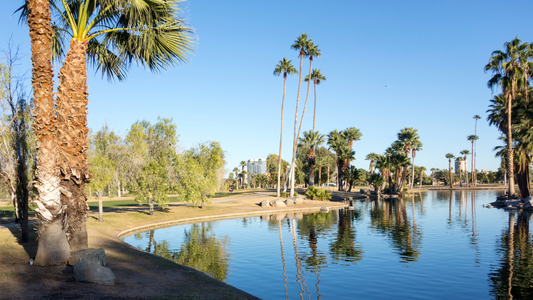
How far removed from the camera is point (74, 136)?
1139 centimetres

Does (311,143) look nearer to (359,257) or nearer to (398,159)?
(398,159)

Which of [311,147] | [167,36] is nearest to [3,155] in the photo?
[167,36]

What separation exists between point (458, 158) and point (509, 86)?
346 ft

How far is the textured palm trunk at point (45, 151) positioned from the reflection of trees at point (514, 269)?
14252 millimetres

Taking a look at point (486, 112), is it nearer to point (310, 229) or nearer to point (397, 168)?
point (397, 168)

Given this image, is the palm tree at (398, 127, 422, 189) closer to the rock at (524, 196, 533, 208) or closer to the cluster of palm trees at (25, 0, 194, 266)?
the rock at (524, 196, 533, 208)

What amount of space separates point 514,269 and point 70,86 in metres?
18.9

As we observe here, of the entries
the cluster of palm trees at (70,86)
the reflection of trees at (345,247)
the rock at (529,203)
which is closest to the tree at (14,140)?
the cluster of palm trees at (70,86)

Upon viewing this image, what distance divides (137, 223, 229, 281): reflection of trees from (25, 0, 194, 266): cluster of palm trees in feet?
17.5

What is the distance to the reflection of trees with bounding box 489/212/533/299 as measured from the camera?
11797 mm

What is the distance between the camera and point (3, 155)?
51.1ft

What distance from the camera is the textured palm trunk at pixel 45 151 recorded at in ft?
33.5

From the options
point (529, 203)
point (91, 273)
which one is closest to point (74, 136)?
point (91, 273)

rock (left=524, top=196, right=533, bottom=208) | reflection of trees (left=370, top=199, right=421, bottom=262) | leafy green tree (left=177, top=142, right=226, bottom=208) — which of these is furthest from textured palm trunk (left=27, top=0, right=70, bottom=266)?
rock (left=524, top=196, right=533, bottom=208)
